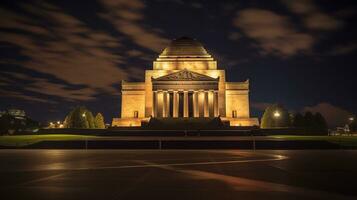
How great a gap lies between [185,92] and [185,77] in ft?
11.3

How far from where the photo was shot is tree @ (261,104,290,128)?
80.8m

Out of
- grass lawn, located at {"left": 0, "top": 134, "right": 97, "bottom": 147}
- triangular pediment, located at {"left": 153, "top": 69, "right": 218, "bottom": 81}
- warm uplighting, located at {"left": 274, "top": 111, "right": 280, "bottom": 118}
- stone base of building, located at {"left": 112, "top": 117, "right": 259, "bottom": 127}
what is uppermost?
triangular pediment, located at {"left": 153, "top": 69, "right": 218, "bottom": 81}

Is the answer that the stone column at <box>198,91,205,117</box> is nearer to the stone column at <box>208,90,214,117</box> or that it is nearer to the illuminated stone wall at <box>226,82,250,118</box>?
the stone column at <box>208,90,214,117</box>

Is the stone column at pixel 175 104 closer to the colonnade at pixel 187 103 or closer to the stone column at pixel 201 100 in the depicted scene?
the colonnade at pixel 187 103

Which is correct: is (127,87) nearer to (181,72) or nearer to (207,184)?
(181,72)

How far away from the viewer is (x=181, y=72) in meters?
96.7

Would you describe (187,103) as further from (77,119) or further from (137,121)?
(77,119)

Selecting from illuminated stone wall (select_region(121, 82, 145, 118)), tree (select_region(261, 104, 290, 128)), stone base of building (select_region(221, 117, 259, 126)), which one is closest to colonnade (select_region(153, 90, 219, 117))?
stone base of building (select_region(221, 117, 259, 126))

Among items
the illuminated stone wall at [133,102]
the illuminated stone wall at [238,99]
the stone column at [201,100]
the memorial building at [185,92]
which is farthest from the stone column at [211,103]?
the illuminated stone wall at [133,102]

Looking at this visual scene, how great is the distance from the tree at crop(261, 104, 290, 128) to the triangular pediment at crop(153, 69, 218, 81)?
1880cm

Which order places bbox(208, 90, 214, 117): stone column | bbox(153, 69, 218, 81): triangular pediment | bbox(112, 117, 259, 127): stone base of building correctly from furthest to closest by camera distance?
1. bbox(112, 117, 259, 127): stone base of building
2. bbox(208, 90, 214, 117): stone column
3. bbox(153, 69, 218, 81): triangular pediment

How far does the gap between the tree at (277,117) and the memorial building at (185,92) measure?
15187mm

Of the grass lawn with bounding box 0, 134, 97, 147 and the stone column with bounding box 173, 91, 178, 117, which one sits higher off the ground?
the stone column with bounding box 173, 91, 178, 117

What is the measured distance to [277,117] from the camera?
81125 millimetres
